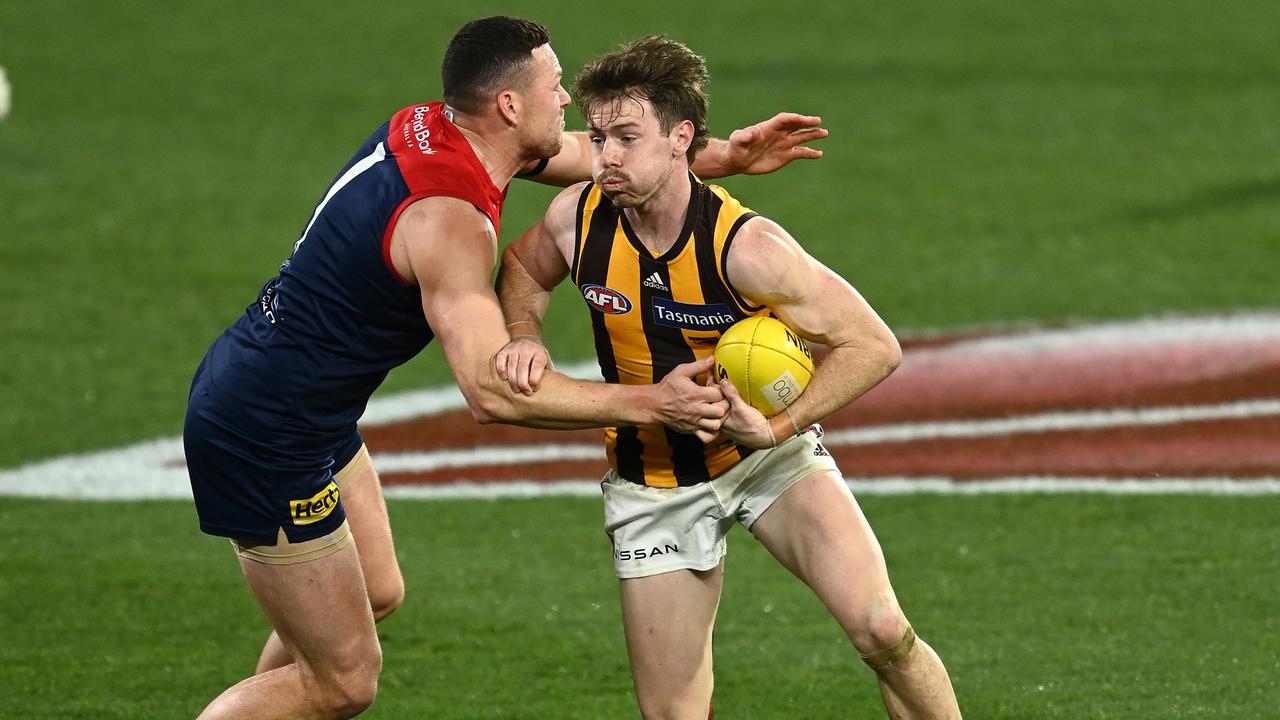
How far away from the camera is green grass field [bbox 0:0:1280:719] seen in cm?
773

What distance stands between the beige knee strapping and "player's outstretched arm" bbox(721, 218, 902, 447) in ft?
2.38

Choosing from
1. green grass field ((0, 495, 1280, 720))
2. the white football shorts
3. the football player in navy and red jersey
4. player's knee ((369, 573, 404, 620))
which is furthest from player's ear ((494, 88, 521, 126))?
green grass field ((0, 495, 1280, 720))

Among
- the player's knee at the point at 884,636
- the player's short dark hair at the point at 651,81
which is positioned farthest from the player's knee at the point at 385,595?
the player's short dark hair at the point at 651,81

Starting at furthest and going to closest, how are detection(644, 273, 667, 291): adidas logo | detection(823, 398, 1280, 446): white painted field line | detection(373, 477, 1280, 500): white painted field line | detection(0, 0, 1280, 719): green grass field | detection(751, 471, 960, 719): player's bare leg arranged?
1. detection(823, 398, 1280, 446): white painted field line
2. detection(373, 477, 1280, 500): white painted field line
3. detection(0, 0, 1280, 719): green grass field
4. detection(644, 273, 667, 291): adidas logo
5. detection(751, 471, 960, 719): player's bare leg

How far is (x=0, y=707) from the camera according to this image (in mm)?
7312

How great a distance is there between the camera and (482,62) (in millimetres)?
5758

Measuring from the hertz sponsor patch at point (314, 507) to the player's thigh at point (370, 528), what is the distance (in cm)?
52

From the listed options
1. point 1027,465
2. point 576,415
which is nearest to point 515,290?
point 576,415

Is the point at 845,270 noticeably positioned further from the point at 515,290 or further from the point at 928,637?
the point at 515,290

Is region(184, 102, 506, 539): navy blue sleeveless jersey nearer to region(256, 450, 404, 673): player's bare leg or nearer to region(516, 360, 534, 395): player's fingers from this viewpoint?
region(516, 360, 534, 395): player's fingers

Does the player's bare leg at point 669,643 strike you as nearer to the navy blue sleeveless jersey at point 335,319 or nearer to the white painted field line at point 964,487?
the navy blue sleeveless jersey at point 335,319

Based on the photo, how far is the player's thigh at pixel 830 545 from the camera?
5.68m

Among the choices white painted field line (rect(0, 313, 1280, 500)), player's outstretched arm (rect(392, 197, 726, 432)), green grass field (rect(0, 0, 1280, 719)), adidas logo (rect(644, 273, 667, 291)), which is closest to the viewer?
player's outstretched arm (rect(392, 197, 726, 432))

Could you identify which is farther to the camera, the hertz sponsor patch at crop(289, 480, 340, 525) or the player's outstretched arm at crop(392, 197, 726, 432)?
the hertz sponsor patch at crop(289, 480, 340, 525)
